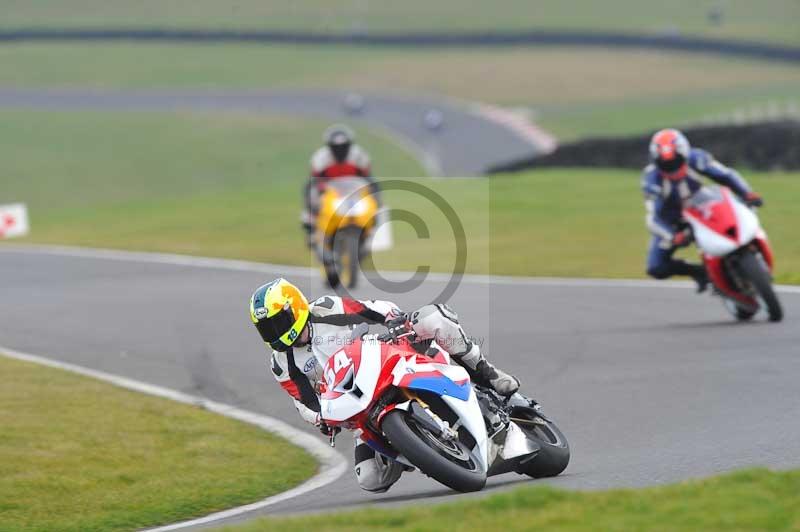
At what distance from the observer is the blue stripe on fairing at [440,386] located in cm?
689

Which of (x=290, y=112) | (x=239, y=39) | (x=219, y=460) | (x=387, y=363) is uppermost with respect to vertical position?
(x=239, y=39)

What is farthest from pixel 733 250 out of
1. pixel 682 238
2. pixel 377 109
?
pixel 377 109

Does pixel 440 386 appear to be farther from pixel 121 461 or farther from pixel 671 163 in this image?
pixel 671 163

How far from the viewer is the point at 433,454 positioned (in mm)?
6699

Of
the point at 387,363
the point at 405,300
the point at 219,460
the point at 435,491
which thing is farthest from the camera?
the point at 405,300

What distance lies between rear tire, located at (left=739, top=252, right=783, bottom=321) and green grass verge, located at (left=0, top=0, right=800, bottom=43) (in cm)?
4350

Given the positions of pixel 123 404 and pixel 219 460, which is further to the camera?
pixel 123 404

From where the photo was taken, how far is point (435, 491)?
7.45 m

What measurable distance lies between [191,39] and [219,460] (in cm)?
4956

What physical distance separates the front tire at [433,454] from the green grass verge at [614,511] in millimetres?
444

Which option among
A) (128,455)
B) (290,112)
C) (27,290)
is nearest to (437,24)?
(290,112)

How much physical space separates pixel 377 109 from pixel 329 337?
1560 inches

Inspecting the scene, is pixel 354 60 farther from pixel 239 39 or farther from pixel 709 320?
pixel 709 320

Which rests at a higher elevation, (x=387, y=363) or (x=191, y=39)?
(x=191, y=39)
